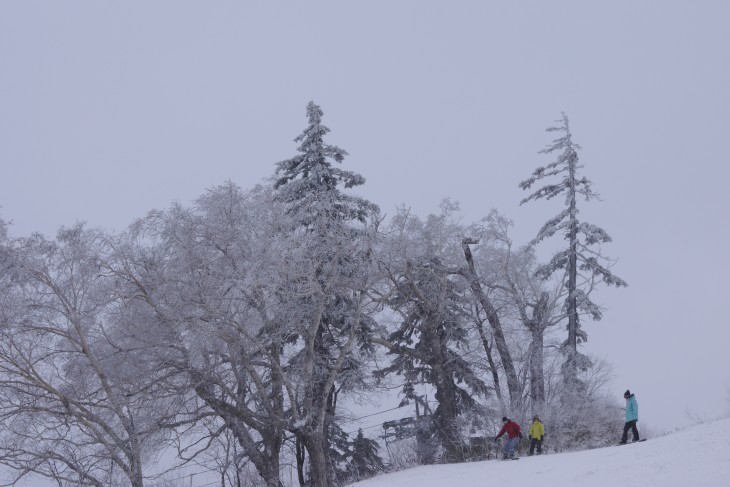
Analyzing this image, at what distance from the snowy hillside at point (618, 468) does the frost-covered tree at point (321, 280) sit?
342 cm

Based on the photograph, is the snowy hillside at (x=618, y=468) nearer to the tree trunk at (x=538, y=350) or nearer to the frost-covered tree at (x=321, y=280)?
the frost-covered tree at (x=321, y=280)

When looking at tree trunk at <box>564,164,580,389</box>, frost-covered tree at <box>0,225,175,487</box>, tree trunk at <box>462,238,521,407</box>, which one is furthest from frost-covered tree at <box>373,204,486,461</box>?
frost-covered tree at <box>0,225,175,487</box>

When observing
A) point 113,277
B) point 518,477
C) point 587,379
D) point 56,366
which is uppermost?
point 113,277

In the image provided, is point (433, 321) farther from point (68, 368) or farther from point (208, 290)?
point (68, 368)

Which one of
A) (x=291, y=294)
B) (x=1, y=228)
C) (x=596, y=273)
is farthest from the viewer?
(x=596, y=273)

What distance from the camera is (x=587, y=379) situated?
35438mm

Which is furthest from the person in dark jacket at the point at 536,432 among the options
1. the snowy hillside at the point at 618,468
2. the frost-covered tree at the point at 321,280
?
the frost-covered tree at the point at 321,280

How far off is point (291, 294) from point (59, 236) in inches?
310

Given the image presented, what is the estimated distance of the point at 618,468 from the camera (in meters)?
18.9

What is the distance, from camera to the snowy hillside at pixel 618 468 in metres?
16.2

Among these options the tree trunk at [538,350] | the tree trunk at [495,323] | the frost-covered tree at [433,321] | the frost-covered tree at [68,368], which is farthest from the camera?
the tree trunk at [538,350]

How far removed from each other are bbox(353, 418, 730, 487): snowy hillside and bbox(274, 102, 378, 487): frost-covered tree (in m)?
3.42

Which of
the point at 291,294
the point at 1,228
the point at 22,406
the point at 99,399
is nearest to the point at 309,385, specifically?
the point at 291,294

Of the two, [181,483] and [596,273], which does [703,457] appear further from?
[181,483]
